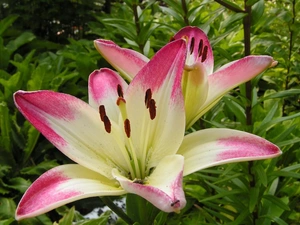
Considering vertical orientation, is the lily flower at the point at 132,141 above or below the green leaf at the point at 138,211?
above

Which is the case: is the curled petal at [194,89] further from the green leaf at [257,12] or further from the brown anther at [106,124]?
the green leaf at [257,12]

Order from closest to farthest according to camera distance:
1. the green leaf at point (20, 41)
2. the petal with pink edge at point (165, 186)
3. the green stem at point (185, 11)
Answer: the petal with pink edge at point (165, 186)
the green stem at point (185, 11)
the green leaf at point (20, 41)

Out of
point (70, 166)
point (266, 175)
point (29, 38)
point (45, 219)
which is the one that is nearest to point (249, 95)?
point (266, 175)

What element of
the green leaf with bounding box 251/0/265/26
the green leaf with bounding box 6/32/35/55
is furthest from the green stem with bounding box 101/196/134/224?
the green leaf with bounding box 6/32/35/55

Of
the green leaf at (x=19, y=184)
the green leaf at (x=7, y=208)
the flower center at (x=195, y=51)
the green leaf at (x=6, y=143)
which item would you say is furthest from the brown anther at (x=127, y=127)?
the green leaf at (x=6, y=143)

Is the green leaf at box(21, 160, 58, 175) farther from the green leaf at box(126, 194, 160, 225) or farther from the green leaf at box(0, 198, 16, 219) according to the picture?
the green leaf at box(126, 194, 160, 225)

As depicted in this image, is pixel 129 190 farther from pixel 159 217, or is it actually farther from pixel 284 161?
pixel 284 161

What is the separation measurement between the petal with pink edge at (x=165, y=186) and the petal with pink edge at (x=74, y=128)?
0.04 metres

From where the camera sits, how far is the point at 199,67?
1.94 feet

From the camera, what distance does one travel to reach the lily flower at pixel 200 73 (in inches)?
22.7

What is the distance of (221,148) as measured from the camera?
1.75 feet

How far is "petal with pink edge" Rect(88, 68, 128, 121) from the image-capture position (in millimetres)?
657

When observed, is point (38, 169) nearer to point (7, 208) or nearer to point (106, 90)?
point (7, 208)

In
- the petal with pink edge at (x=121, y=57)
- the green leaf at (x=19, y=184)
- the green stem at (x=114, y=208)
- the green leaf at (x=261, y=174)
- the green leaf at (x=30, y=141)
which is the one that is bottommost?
the green leaf at (x=19, y=184)
